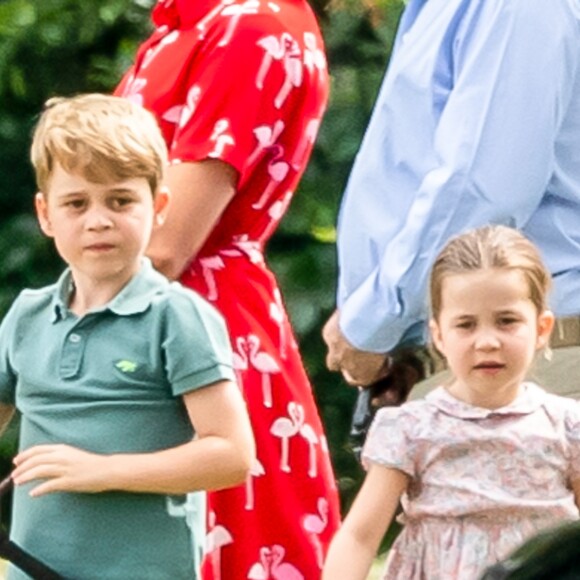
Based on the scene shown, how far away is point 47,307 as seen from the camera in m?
4.87

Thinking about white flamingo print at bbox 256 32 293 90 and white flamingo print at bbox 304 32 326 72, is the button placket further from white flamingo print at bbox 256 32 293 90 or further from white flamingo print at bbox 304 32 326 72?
white flamingo print at bbox 304 32 326 72

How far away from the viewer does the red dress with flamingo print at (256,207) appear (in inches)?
213

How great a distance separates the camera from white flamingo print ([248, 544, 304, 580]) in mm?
5543

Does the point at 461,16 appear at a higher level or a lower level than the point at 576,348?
higher

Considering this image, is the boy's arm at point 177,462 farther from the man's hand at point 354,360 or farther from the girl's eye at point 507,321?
the man's hand at point 354,360

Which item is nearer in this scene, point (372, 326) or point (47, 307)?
point (47, 307)

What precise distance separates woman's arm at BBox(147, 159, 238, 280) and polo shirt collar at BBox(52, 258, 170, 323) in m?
0.43

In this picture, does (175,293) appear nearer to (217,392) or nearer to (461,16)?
→ (217,392)

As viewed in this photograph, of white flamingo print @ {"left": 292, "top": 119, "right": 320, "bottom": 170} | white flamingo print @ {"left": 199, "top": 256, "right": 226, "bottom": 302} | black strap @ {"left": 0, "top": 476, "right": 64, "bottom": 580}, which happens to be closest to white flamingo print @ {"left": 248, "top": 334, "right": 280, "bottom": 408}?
white flamingo print @ {"left": 199, "top": 256, "right": 226, "bottom": 302}

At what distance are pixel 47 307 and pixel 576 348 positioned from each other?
3.09 ft

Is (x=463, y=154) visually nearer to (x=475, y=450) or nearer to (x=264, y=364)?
(x=475, y=450)

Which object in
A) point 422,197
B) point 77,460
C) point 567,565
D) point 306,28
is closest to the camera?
point 567,565

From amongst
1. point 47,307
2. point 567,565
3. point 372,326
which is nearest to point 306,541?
point 372,326

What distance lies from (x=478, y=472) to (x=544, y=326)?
27 cm
